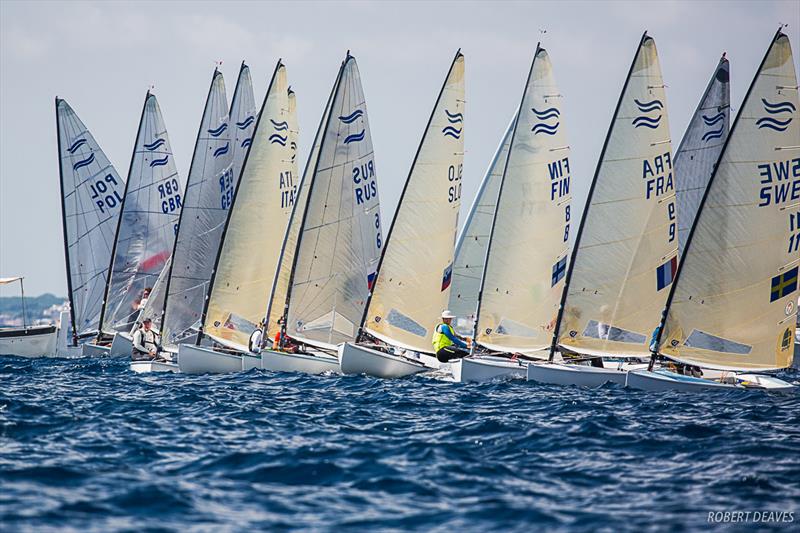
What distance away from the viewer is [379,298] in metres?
26.1

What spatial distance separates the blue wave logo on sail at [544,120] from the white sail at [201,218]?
10.7 metres

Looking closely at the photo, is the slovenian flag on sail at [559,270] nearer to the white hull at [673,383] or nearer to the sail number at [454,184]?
the sail number at [454,184]

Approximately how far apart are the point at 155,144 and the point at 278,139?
395 inches

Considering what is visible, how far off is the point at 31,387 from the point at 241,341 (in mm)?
7105

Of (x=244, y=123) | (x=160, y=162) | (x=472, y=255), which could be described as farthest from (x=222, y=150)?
(x=472, y=255)

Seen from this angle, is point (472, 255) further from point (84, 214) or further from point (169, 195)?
point (84, 214)

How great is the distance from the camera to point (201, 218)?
1278 inches

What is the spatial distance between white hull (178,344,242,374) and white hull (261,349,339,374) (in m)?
1.05

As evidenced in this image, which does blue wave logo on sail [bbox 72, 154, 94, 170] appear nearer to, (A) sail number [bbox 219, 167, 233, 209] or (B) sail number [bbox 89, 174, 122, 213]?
(B) sail number [bbox 89, 174, 122, 213]

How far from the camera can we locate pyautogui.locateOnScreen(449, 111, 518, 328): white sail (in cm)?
3409

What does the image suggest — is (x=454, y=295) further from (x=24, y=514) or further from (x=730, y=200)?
(x=24, y=514)

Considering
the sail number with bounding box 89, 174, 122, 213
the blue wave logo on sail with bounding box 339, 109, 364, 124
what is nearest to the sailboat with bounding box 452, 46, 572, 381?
the blue wave logo on sail with bounding box 339, 109, 364, 124

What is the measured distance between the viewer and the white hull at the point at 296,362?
83.9 feet

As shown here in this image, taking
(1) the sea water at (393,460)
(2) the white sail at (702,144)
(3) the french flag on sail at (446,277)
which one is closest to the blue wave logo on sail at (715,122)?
(2) the white sail at (702,144)
